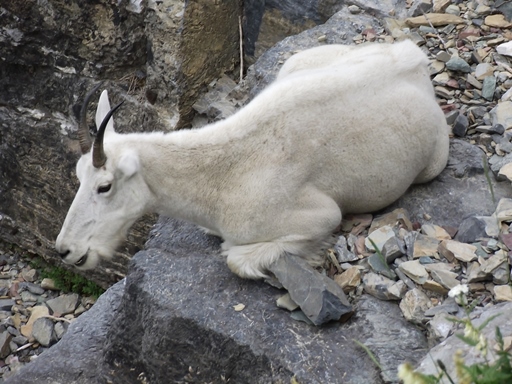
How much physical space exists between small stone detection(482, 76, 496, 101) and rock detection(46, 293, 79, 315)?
17.9ft

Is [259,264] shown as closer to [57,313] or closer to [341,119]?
[341,119]

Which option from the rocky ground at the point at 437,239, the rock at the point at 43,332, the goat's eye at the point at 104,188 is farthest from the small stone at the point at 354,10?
Answer: the rock at the point at 43,332

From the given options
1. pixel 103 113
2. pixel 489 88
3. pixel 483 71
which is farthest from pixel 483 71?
pixel 103 113

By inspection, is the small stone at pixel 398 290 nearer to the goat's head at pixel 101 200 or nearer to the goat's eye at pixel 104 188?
the goat's head at pixel 101 200

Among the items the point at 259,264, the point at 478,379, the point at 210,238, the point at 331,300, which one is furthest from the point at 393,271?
the point at 478,379

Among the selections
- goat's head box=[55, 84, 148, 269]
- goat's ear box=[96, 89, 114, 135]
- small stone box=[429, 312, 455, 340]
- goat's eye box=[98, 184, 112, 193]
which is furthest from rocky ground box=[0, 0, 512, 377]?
goat's ear box=[96, 89, 114, 135]

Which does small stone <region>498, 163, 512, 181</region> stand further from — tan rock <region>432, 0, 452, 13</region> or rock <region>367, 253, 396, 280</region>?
tan rock <region>432, 0, 452, 13</region>

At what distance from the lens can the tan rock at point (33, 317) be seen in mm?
9305

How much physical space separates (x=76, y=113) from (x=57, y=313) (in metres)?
2.36

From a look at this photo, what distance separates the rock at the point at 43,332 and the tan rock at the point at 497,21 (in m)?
5.73

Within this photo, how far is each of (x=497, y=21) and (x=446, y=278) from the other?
3505 mm

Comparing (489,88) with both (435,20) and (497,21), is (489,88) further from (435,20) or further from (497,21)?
(435,20)

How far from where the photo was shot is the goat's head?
17.9 feet

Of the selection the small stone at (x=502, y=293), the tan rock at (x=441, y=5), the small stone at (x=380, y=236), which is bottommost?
the small stone at (x=380, y=236)
